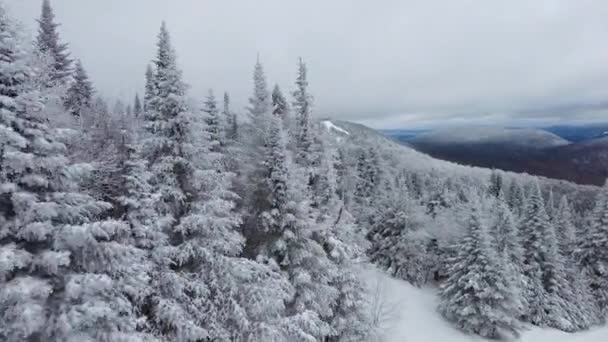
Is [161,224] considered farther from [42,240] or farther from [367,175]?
[367,175]

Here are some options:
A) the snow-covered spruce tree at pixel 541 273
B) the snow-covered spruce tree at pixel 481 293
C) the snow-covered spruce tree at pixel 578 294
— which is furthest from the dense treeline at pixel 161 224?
the snow-covered spruce tree at pixel 578 294

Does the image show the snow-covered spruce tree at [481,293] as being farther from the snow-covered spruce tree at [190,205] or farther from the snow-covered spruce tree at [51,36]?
the snow-covered spruce tree at [51,36]

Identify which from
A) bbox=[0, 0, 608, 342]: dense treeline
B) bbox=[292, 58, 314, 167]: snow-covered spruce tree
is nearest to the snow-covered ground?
bbox=[0, 0, 608, 342]: dense treeline

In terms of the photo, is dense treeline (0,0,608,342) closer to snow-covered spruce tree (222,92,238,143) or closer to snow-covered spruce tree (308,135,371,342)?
snow-covered spruce tree (308,135,371,342)

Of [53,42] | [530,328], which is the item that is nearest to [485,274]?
[530,328]

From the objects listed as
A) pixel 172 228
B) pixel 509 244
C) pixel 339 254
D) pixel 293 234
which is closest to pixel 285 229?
pixel 293 234

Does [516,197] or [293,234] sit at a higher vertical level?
[293,234]
